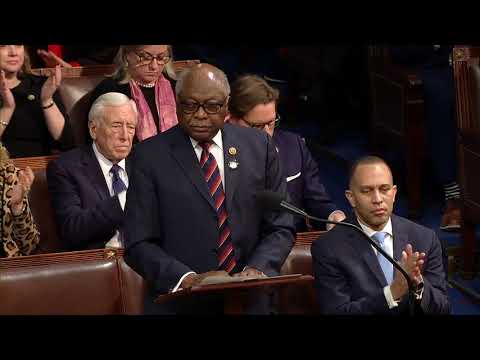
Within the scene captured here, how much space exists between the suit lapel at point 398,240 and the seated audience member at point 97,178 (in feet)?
3.12

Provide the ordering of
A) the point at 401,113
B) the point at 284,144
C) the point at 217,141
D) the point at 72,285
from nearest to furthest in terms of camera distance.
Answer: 1. the point at 217,141
2. the point at 72,285
3. the point at 284,144
4. the point at 401,113

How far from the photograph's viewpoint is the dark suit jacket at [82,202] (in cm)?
446

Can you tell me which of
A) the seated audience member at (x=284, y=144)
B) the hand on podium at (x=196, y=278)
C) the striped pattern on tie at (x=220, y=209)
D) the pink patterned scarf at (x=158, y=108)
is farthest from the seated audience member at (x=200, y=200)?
the pink patterned scarf at (x=158, y=108)

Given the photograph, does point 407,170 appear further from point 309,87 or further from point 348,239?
point 348,239

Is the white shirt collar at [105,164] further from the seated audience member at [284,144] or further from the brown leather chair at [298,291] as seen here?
the brown leather chair at [298,291]

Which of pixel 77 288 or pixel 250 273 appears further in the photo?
pixel 77 288

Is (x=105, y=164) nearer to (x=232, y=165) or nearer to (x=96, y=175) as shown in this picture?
(x=96, y=175)

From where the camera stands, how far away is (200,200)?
3906mm

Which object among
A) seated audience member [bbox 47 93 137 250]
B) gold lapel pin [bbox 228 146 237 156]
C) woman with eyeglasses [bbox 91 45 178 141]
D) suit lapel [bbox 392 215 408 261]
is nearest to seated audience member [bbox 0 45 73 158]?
woman with eyeglasses [bbox 91 45 178 141]

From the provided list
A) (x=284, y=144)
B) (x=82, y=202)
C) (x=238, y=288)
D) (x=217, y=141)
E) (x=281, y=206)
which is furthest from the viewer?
(x=284, y=144)

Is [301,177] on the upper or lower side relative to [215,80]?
lower

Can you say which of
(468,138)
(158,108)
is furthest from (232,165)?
(468,138)

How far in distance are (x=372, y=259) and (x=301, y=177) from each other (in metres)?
0.85

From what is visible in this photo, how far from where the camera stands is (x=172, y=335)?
353cm
